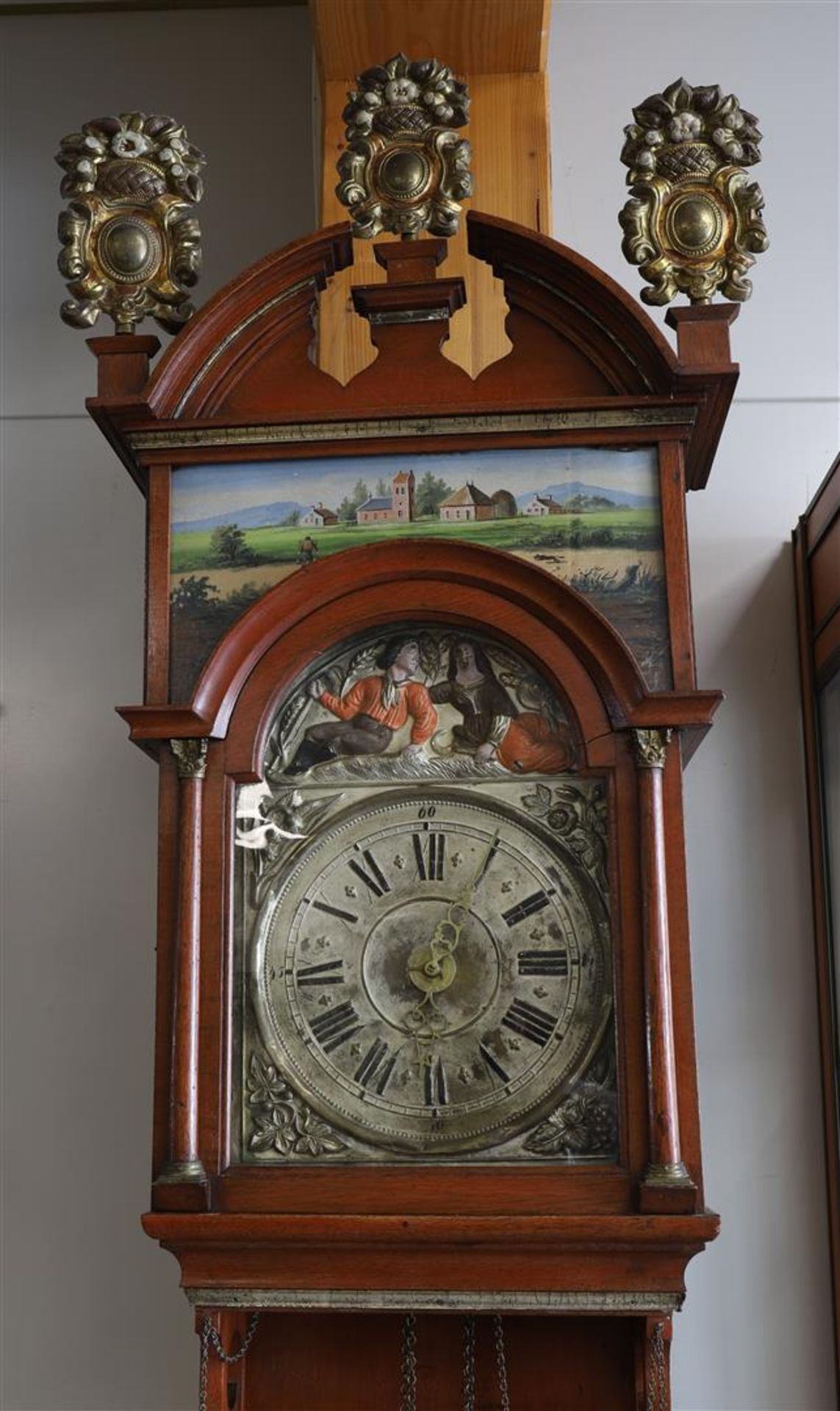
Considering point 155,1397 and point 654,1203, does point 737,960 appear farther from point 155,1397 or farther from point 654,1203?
point 155,1397

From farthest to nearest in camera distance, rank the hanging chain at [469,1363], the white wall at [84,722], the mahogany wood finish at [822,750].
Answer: the white wall at [84,722], the mahogany wood finish at [822,750], the hanging chain at [469,1363]

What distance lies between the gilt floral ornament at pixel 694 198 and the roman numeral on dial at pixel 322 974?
1.05m

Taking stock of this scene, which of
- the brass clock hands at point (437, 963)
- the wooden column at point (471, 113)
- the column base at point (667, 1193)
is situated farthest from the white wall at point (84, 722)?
the column base at point (667, 1193)

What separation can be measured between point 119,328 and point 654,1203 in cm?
146

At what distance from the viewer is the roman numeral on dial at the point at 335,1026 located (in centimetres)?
232

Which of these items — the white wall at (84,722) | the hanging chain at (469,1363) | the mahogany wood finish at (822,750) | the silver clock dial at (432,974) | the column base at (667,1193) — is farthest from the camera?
the white wall at (84,722)

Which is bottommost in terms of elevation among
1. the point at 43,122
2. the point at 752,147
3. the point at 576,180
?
the point at 752,147

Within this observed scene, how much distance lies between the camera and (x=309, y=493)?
8.12 feet

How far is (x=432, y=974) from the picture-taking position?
7.62 feet

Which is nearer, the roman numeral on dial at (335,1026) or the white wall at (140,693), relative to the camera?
the roman numeral on dial at (335,1026)

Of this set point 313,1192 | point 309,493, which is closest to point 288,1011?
point 313,1192

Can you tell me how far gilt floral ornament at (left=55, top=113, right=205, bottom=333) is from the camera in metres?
2.49

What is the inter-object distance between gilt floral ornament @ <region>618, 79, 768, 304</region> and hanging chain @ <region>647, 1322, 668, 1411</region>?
1.44 metres

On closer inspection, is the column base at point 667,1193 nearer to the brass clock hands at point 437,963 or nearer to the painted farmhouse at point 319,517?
the brass clock hands at point 437,963
